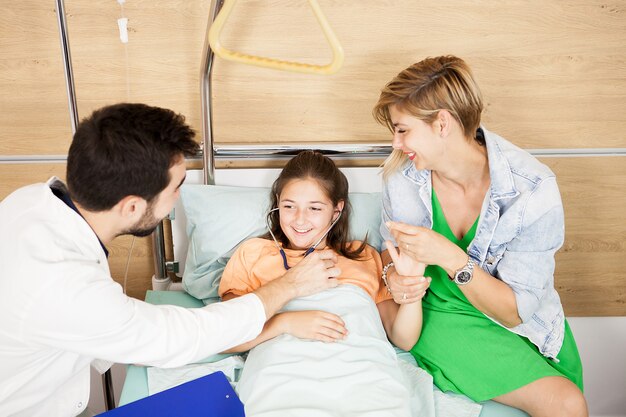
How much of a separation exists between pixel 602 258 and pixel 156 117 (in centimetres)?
187

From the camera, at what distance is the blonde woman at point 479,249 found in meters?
1.50

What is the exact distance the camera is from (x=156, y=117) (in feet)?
4.05

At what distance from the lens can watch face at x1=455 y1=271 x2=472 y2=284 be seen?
1481mm

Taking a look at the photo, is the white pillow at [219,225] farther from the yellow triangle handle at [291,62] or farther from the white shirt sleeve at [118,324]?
the yellow triangle handle at [291,62]

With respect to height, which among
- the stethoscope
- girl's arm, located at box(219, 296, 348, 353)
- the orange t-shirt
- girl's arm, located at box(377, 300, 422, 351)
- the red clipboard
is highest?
the stethoscope

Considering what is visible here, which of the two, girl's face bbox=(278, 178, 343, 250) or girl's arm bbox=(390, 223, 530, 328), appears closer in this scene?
girl's arm bbox=(390, 223, 530, 328)

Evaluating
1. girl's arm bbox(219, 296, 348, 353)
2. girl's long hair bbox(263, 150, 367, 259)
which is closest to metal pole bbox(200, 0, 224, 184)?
girl's long hair bbox(263, 150, 367, 259)

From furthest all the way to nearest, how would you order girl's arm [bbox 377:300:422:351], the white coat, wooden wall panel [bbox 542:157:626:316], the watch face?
wooden wall panel [bbox 542:157:626:316], girl's arm [bbox 377:300:422:351], the watch face, the white coat

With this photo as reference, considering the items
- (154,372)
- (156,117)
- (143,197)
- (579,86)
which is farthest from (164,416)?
(579,86)

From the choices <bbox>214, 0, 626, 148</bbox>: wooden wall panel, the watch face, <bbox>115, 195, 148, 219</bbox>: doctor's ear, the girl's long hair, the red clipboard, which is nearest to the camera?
<bbox>115, 195, 148, 219</bbox>: doctor's ear

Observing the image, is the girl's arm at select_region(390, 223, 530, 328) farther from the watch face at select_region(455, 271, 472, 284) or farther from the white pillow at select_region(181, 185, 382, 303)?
the white pillow at select_region(181, 185, 382, 303)

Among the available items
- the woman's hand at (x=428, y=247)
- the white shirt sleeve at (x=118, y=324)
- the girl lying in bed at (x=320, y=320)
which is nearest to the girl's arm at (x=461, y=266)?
the woman's hand at (x=428, y=247)

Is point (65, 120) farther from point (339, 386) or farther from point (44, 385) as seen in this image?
point (339, 386)

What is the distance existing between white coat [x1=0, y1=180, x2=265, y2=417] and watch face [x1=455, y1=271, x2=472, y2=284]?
0.56 m
